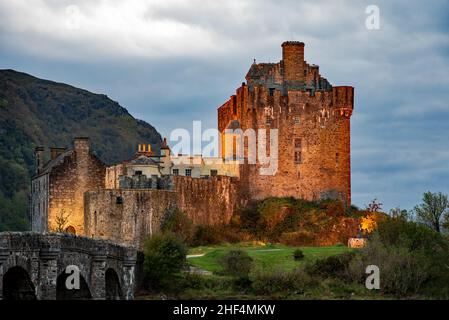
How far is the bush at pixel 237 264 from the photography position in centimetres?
8912

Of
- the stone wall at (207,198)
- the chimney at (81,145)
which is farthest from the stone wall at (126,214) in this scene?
the chimney at (81,145)

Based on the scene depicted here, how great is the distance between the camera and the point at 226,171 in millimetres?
110312

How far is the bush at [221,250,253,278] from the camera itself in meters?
89.1

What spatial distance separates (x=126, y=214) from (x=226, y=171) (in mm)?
13140

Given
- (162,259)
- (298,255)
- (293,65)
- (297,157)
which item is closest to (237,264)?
(162,259)

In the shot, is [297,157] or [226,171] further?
[297,157]

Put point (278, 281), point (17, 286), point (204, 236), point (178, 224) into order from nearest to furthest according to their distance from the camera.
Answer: point (17, 286)
point (278, 281)
point (178, 224)
point (204, 236)

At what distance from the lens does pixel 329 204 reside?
360 feet

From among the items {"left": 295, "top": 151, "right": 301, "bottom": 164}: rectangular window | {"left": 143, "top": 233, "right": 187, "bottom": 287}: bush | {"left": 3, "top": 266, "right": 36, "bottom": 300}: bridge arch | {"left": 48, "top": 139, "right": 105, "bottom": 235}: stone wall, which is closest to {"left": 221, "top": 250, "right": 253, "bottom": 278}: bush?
{"left": 143, "top": 233, "right": 187, "bottom": 287}: bush

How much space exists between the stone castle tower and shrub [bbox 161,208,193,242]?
10866 millimetres

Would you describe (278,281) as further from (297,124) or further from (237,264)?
(297,124)

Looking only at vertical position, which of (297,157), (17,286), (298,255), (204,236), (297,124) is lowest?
(17,286)

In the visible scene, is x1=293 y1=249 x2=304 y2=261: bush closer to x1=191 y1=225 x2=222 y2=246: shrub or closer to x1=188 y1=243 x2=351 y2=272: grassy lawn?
x1=188 y1=243 x2=351 y2=272: grassy lawn

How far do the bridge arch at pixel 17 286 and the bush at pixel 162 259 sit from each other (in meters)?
15.8
